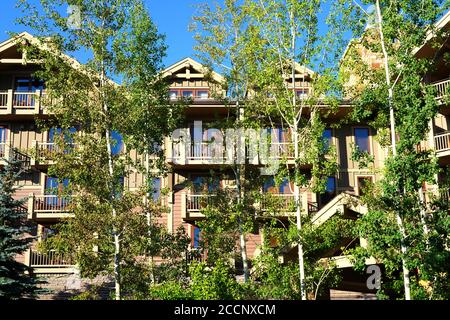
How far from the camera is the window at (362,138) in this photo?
30078 mm

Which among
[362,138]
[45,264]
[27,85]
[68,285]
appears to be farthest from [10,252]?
[362,138]

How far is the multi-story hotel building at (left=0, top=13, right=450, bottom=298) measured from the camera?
2702 cm

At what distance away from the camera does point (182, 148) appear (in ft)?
91.2

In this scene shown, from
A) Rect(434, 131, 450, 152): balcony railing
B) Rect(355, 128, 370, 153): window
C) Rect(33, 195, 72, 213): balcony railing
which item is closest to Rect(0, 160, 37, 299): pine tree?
Rect(33, 195, 72, 213): balcony railing

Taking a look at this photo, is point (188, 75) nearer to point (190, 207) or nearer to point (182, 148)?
point (182, 148)

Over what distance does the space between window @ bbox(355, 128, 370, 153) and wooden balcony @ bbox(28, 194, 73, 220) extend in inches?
579

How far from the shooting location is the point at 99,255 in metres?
18.7

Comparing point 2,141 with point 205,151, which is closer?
point 205,151

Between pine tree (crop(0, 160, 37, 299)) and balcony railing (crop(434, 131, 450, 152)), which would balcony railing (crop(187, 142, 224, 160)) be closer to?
pine tree (crop(0, 160, 37, 299))

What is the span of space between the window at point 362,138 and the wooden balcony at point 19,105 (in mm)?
15548

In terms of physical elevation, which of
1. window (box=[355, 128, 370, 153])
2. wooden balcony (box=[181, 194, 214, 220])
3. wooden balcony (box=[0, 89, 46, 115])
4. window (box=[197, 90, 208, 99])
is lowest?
wooden balcony (box=[181, 194, 214, 220])

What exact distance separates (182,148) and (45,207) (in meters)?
6.96
